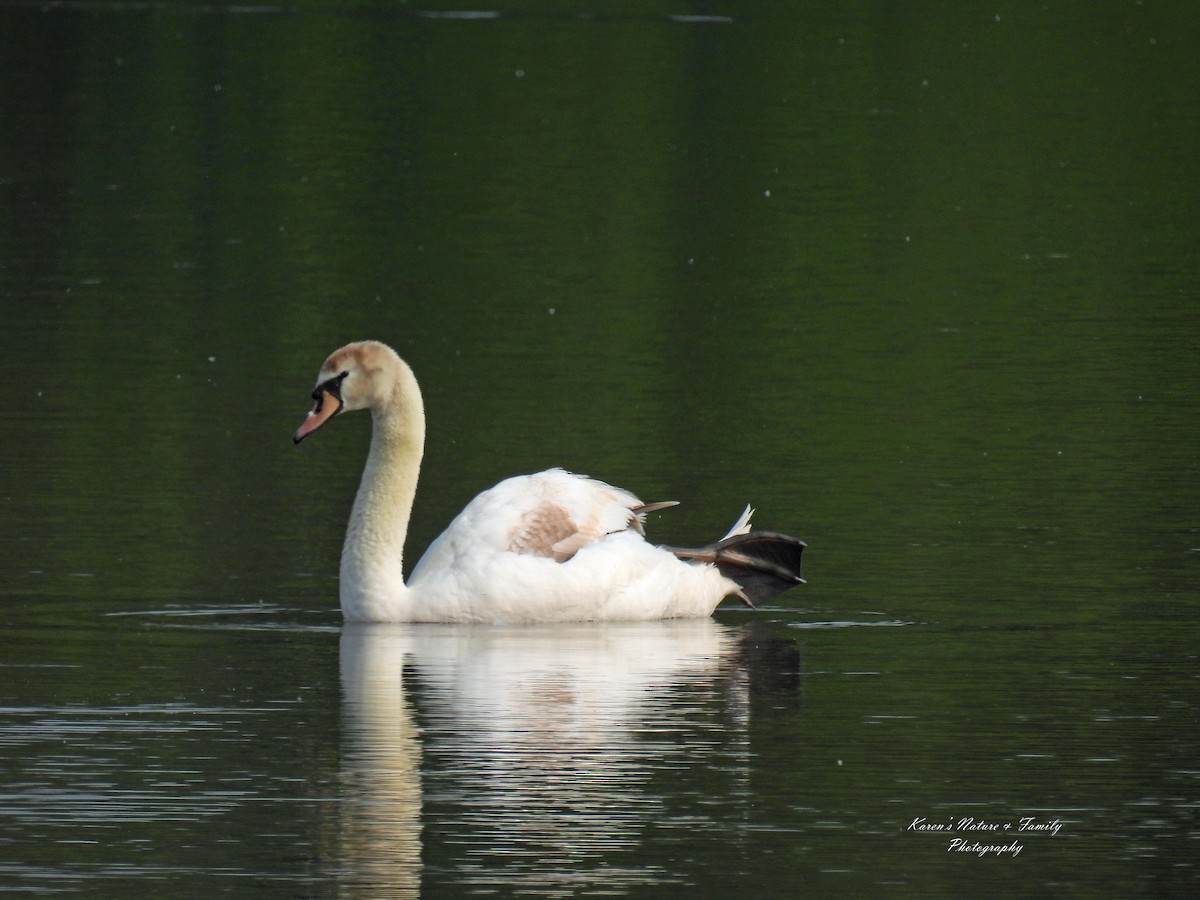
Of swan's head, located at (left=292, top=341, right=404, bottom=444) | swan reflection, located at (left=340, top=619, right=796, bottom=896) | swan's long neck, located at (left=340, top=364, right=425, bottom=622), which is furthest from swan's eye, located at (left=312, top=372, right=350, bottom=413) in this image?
swan reflection, located at (left=340, top=619, right=796, bottom=896)

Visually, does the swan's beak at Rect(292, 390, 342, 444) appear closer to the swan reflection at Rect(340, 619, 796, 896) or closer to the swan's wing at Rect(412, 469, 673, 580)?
the swan's wing at Rect(412, 469, 673, 580)

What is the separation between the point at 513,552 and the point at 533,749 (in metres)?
2.75

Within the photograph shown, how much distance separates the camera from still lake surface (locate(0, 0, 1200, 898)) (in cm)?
834

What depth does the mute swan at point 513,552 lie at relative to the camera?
38.8ft

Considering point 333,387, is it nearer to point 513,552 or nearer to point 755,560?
point 513,552

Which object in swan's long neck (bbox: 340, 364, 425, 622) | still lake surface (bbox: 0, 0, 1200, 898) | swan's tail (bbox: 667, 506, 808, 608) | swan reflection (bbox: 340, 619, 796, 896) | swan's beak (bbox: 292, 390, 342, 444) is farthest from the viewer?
swan's beak (bbox: 292, 390, 342, 444)

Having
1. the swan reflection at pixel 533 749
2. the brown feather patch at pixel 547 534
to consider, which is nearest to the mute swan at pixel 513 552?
the brown feather patch at pixel 547 534

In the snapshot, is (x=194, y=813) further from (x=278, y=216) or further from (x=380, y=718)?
(x=278, y=216)

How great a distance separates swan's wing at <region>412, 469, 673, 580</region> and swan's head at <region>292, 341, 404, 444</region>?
2.53ft

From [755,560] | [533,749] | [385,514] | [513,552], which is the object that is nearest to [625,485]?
[755,560]

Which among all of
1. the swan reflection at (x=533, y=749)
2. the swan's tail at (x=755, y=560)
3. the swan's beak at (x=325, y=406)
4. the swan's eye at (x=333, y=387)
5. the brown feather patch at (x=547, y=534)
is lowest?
the swan reflection at (x=533, y=749)

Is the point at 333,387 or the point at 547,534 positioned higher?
the point at 333,387

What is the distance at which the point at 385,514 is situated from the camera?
12328mm

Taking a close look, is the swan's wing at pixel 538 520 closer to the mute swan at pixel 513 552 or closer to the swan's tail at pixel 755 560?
the mute swan at pixel 513 552
